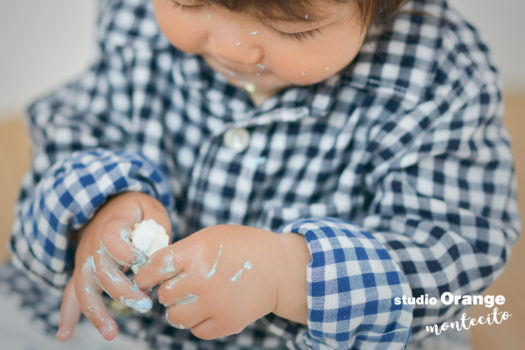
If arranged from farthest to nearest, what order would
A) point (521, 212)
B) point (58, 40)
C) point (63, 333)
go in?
point (58, 40) → point (521, 212) → point (63, 333)

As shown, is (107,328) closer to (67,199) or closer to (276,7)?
(67,199)

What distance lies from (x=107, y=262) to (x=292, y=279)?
0.18 m

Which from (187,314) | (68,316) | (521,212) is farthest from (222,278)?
(521,212)

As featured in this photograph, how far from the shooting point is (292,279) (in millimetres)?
464

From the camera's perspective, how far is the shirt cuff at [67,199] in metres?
0.51

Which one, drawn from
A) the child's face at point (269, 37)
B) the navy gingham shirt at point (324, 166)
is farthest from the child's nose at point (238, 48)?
the navy gingham shirt at point (324, 166)

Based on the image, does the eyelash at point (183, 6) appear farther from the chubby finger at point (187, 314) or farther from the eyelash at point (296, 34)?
the chubby finger at point (187, 314)

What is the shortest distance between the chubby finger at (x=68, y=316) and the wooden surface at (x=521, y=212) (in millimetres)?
365

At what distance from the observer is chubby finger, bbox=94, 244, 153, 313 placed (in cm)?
44

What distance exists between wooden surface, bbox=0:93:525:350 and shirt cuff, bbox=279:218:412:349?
23cm

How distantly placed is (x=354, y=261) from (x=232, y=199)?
0.64 feet

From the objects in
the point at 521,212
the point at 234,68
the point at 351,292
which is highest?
the point at 234,68

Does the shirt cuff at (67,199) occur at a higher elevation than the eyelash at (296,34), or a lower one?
lower

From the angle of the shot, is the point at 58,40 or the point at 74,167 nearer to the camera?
the point at 74,167
